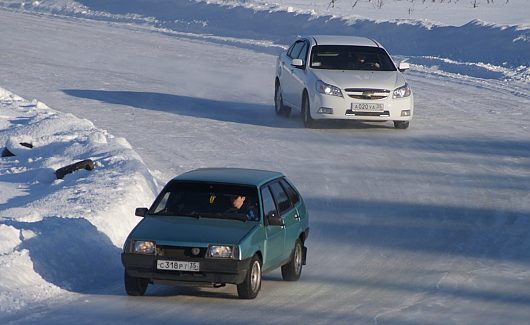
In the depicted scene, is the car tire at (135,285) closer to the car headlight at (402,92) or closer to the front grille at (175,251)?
the front grille at (175,251)

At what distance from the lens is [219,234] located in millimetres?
11906

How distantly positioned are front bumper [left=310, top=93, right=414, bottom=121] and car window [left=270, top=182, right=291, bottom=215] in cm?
1030

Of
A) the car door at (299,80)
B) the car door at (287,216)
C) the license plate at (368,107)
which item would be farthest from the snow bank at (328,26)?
the car door at (287,216)

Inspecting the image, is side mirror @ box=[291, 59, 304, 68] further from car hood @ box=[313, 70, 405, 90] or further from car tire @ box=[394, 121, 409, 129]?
car tire @ box=[394, 121, 409, 129]

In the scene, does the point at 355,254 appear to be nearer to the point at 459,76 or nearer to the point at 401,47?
the point at 459,76

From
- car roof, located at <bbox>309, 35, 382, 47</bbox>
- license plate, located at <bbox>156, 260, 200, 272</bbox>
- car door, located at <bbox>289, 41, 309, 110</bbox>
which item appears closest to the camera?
license plate, located at <bbox>156, 260, 200, 272</bbox>

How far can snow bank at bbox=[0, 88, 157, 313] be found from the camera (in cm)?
1244

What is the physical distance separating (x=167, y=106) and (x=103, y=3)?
94.6ft

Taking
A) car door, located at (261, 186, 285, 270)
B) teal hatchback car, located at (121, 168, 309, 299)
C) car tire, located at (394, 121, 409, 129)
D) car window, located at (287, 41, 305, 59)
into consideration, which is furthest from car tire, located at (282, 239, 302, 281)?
car window, located at (287, 41, 305, 59)

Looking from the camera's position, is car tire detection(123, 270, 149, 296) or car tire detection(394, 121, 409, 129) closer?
car tire detection(123, 270, 149, 296)

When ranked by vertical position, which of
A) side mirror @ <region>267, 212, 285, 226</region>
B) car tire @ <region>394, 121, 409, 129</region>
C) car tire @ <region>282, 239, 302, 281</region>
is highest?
side mirror @ <region>267, 212, 285, 226</region>

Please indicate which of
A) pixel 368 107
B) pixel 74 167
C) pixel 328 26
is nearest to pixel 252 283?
pixel 74 167

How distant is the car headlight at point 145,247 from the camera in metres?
11.8

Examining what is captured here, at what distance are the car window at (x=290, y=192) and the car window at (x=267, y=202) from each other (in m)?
0.58
